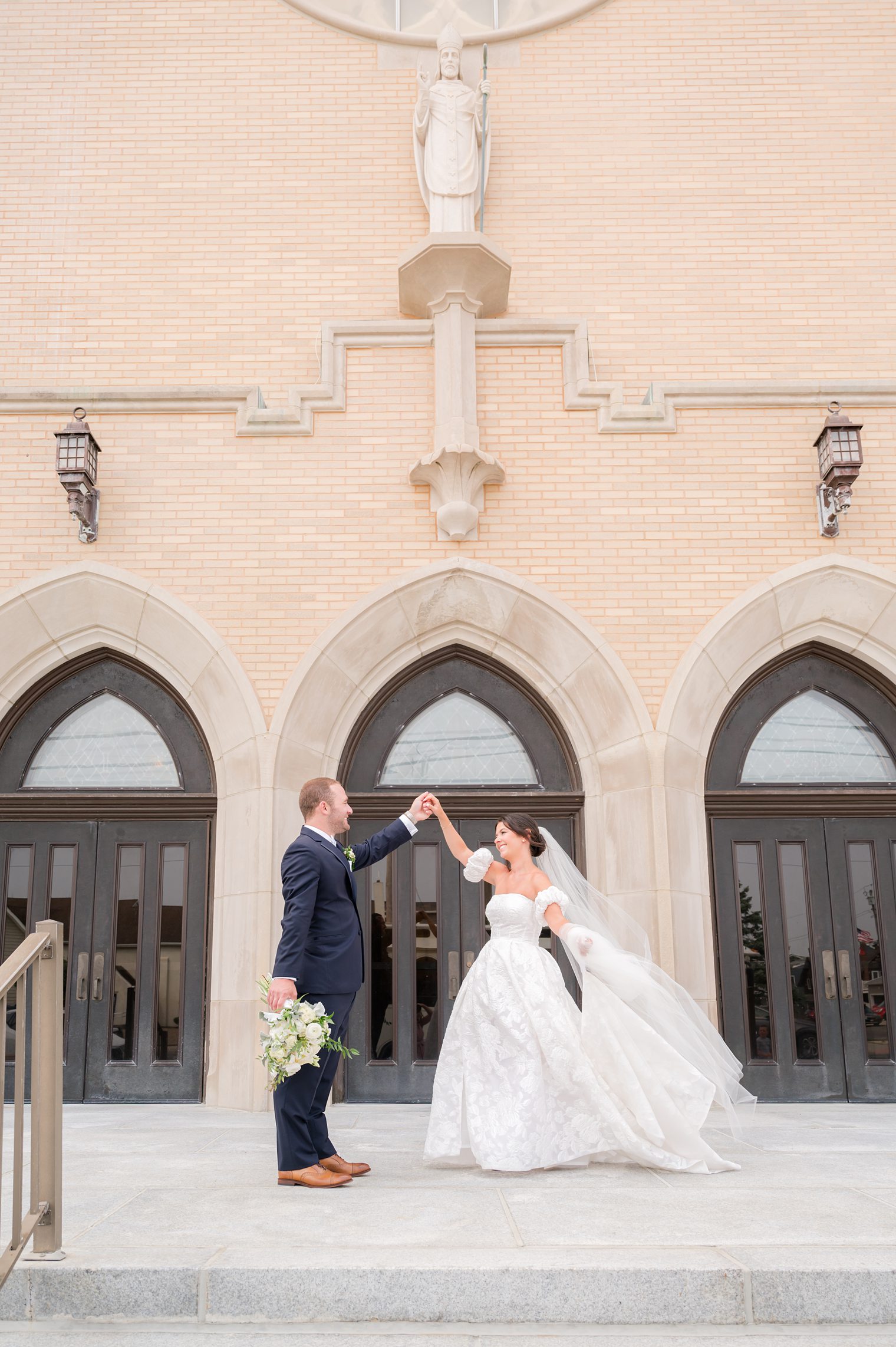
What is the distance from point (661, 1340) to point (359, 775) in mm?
5277

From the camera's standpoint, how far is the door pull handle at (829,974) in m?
7.81

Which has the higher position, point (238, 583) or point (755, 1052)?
point (238, 583)

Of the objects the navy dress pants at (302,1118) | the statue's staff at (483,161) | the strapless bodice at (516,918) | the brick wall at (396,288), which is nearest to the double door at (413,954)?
the brick wall at (396,288)

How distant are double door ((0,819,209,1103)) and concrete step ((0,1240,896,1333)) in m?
4.48

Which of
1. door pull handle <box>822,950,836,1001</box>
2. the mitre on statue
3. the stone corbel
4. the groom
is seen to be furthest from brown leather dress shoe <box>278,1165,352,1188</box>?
the mitre on statue

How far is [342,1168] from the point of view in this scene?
468 centimetres

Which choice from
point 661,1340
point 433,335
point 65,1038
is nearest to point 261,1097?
point 65,1038

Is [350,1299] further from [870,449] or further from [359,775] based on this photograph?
[870,449]

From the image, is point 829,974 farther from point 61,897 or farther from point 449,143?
point 449,143

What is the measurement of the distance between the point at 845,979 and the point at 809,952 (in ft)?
1.00

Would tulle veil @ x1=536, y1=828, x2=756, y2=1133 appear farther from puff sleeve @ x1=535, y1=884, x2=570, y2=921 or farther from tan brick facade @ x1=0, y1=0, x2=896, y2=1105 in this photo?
tan brick facade @ x1=0, y1=0, x2=896, y2=1105

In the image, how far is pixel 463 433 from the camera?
789 cm

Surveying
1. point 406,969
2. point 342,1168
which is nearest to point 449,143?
point 406,969

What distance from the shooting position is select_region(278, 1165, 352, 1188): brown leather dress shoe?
4527 mm
